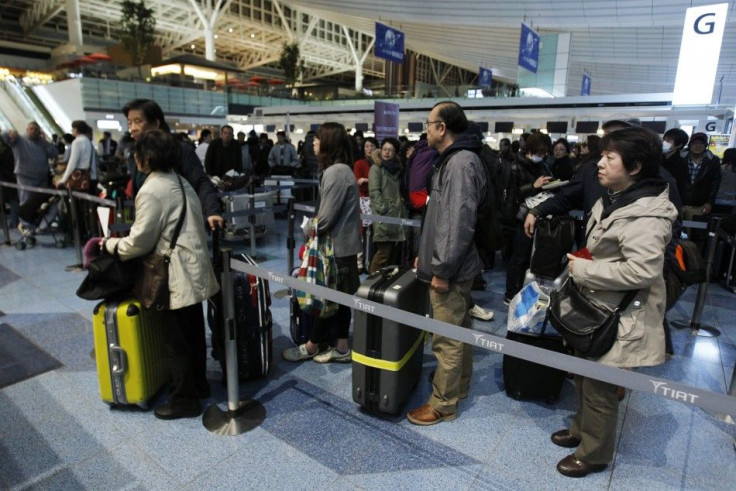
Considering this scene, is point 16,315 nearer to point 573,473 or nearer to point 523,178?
point 573,473

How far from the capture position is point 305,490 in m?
2.03

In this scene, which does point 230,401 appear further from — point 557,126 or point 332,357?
point 557,126

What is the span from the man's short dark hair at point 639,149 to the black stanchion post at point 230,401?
6.30 feet

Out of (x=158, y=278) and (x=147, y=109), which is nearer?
(x=158, y=278)

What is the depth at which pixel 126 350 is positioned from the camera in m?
2.51

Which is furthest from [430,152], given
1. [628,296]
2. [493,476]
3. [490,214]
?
[493,476]

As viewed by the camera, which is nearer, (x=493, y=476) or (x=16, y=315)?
(x=493, y=476)

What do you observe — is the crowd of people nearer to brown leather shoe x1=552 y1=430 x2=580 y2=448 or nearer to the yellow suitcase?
brown leather shoe x1=552 y1=430 x2=580 y2=448

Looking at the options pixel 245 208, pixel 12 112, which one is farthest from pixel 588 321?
pixel 12 112

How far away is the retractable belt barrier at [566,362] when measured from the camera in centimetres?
137

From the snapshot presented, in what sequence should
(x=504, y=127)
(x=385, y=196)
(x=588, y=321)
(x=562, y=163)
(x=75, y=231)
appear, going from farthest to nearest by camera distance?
(x=504, y=127) < (x=562, y=163) < (x=75, y=231) < (x=385, y=196) < (x=588, y=321)

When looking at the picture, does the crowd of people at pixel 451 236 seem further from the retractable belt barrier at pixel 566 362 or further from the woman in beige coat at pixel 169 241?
the retractable belt barrier at pixel 566 362

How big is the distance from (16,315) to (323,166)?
3.24 m

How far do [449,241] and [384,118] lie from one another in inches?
218
